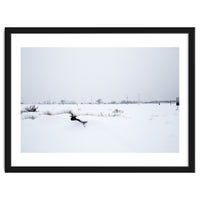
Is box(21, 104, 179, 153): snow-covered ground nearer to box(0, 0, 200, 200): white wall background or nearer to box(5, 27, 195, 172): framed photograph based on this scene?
Answer: box(5, 27, 195, 172): framed photograph

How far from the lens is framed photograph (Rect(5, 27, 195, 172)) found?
5.67 ft

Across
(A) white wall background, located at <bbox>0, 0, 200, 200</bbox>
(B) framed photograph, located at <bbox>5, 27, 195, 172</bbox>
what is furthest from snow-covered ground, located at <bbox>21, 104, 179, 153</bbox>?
(A) white wall background, located at <bbox>0, 0, 200, 200</bbox>

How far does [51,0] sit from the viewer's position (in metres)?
1.83

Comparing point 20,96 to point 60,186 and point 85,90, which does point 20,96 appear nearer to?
point 85,90

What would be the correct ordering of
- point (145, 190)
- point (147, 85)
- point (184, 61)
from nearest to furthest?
point (145, 190), point (184, 61), point (147, 85)

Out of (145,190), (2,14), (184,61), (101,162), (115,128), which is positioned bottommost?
(145,190)

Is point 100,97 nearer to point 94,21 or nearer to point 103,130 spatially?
point 103,130

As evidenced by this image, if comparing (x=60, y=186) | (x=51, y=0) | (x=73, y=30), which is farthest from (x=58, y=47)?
(x=60, y=186)

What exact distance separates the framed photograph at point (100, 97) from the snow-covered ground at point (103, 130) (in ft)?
0.04

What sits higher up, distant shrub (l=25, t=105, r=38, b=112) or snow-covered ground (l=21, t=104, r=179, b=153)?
distant shrub (l=25, t=105, r=38, b=112)

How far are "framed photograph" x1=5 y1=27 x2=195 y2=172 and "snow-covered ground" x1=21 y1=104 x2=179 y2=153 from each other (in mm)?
12

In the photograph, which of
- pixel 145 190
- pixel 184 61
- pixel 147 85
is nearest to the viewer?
pixel 145 190

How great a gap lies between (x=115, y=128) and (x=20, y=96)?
1235 mm

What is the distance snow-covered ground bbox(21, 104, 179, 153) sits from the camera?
1.75 meters
